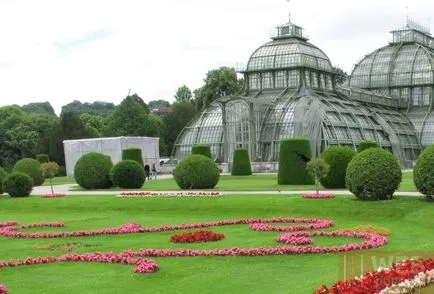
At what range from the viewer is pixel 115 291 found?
1095 cm

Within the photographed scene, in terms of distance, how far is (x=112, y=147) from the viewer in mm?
57812

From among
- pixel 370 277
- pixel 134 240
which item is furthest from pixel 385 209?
pixel 370 277

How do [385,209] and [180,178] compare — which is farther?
[180,178]

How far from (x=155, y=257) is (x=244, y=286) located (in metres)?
3.75

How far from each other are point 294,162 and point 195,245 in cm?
1959

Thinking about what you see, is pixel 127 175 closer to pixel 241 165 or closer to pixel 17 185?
pixel 17 185

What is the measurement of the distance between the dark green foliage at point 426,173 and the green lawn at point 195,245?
61cm

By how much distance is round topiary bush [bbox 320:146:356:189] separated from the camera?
99.7ft

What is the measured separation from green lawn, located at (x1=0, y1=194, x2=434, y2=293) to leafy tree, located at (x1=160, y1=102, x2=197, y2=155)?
6127 centimetres

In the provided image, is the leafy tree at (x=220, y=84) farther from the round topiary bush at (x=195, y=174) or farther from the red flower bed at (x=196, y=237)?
the red flower bed at (x=196, y=237)

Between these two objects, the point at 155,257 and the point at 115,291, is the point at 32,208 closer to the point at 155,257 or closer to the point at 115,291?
the point at 155,257

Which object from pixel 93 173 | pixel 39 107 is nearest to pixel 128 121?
pixel 93 173

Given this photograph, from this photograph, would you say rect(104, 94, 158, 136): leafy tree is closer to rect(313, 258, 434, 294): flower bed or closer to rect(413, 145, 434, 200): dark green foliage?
rect(413, 145, 434, 200): dark green foliage

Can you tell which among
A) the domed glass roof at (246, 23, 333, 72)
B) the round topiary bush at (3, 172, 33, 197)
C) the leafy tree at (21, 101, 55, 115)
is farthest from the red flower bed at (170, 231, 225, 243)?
the leafy tree at (21, 101, 55, 115)
